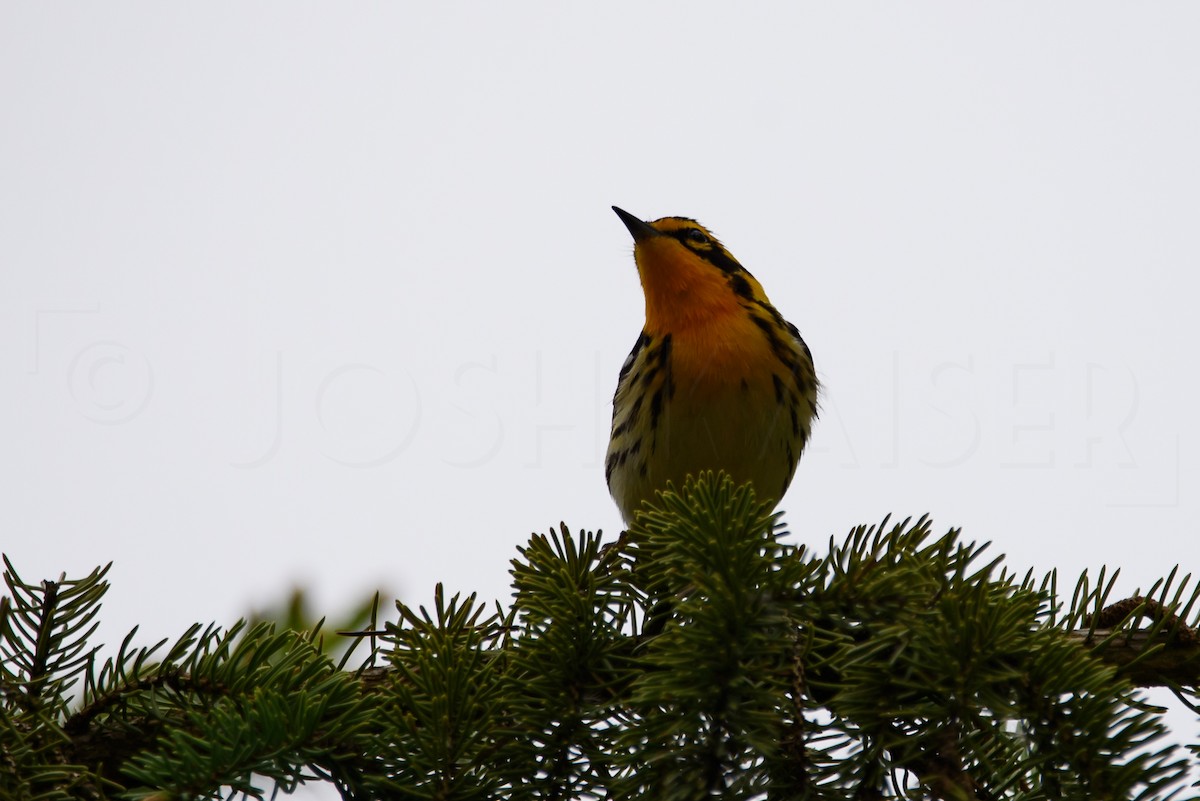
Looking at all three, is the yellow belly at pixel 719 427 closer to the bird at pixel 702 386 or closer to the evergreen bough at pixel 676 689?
the bird at pixel 702 386

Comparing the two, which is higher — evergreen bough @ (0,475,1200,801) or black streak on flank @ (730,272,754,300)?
black streak on flank @ (730,272,754,300)

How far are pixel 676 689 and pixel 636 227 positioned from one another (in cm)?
409

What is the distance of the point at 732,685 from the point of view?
5.53ft

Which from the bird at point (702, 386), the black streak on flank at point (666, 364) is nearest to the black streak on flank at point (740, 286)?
the bird at point (702, 386)

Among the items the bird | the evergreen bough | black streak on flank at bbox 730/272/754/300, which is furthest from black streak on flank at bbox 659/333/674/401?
the evergreen bough

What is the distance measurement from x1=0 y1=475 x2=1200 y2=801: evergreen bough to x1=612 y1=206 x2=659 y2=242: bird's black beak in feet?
11.5

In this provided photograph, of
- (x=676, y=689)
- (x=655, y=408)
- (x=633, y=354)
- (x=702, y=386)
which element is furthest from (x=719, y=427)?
(x=676, y=689)

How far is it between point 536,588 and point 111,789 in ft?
2.95

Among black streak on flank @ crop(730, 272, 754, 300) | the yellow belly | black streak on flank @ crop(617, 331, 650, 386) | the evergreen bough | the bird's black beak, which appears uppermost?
the bird's black beak

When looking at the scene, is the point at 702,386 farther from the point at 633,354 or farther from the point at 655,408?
the point at 633,354

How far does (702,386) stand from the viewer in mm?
4516

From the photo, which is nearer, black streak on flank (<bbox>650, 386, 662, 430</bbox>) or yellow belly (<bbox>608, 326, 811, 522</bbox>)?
yellow belly (<bbox>608, 326, 811, 522</bbox>)

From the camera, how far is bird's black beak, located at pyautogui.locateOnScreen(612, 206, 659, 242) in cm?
551

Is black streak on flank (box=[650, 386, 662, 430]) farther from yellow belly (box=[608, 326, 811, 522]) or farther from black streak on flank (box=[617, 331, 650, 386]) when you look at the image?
black streak on flank (box=[617, 331, 650, 386])
